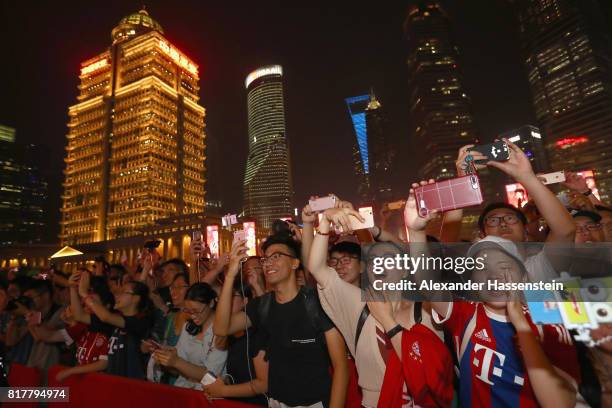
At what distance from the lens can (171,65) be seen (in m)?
94.2

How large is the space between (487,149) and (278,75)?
169228 millimetres

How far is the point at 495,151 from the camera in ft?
8.67

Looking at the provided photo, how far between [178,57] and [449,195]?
111287mm

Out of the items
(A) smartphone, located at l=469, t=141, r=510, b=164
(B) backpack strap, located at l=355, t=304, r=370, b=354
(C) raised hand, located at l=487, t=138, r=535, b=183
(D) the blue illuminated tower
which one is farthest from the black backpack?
(D) the blue illuminated tower

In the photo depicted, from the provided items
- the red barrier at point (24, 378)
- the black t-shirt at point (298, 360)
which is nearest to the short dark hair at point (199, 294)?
the black t-shirt at point (298, 360)

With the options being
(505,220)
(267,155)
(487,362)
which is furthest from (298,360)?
(267,155)

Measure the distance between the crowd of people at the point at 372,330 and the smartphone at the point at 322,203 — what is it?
0.34 ft

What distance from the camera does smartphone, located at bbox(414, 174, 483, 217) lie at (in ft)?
8.27

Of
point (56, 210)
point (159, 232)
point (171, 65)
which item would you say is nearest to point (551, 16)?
point (171, 65)

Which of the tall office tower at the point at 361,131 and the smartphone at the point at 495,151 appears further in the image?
the tall office tower at the point at 361,131

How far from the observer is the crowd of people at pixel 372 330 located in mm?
1965

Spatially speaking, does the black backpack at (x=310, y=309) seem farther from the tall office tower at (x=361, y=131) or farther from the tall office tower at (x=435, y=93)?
the tall office tower at (x=361, y=131)

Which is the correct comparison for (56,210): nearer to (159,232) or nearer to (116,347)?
(159,232)

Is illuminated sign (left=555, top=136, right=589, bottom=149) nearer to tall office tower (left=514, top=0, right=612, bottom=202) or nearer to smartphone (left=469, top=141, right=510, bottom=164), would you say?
tall office tower (left=514, top=0, right=612, bottom=202)
